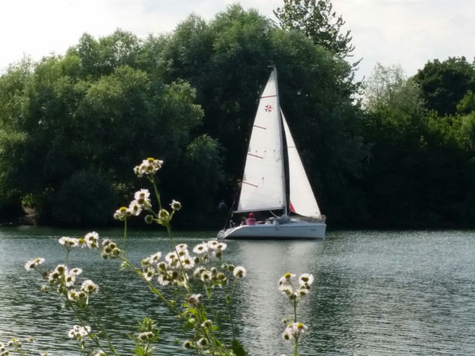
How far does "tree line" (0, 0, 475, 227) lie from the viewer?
178 ft

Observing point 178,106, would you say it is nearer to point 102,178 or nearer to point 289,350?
point 102,178

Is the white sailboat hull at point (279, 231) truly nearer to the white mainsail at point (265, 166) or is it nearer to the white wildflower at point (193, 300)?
the white mainsail at point (265, 166)

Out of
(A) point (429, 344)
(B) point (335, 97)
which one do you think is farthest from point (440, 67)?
(A) point (429, 344)

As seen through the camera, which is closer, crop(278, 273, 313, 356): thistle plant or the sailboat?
crop(278, 273, 313, 356): thistle plant

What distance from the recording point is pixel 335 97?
208 ft

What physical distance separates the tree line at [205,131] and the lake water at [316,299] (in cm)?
997

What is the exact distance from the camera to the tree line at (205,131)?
54344 millimetres

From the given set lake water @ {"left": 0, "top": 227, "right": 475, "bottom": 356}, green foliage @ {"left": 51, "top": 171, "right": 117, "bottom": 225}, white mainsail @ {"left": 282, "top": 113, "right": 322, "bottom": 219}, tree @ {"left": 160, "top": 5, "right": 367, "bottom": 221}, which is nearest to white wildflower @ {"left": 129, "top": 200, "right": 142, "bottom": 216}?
lake water @ {"left": 0, "top": 227, "right": 475, "bottom": 356}

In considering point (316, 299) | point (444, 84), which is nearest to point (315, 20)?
point (444, 84)

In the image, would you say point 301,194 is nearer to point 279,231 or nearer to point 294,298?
point 279,231

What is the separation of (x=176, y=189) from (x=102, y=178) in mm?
5623

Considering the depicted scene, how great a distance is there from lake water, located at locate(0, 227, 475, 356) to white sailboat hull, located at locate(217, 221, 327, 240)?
1.69 m

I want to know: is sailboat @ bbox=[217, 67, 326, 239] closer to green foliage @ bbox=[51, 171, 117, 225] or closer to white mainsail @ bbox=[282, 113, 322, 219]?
white mainsail @ bbox=[282, 113, 322, 219]

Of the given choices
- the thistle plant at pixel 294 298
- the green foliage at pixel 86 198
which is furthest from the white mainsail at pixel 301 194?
the thistle plant at pixel 294 298
